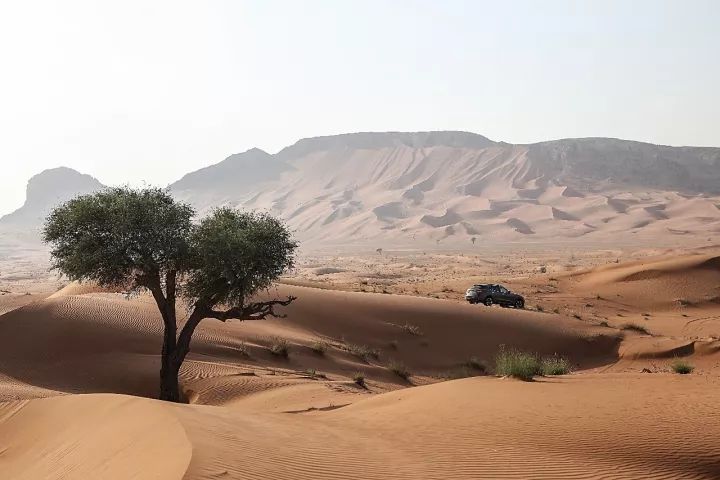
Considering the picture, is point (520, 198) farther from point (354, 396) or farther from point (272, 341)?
point (354, 396)

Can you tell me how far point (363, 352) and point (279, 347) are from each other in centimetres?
393

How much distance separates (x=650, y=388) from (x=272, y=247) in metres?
9.64

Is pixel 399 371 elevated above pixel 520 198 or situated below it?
below

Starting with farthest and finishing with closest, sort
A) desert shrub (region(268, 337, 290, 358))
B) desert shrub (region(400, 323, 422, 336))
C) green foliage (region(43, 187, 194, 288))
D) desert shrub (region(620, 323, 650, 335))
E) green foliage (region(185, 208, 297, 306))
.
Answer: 1. desert shrub (region(620, 323, 650, 335))
2. desert shrub (region(400, 323, 422, 336))
3. desert shrub (region(268, 337, 290, 358))
4. green foliage (region(185, 208, 297, 306))
5. green foliage (region(43, 187, 194, 288))

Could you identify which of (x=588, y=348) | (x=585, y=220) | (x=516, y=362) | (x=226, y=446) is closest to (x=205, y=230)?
(x=516, y=362)

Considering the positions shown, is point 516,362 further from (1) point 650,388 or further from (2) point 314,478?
(2) point 314,478

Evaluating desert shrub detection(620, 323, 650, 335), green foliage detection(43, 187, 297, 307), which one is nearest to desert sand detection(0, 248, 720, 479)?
desert shrub detection(620, 323, 650, 335)

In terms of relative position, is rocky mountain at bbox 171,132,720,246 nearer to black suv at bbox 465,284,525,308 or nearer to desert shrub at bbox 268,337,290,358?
black suv at bbox 465,284,525,308

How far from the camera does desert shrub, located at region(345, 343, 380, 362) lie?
2541 cm

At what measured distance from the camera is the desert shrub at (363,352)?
25.4 meters

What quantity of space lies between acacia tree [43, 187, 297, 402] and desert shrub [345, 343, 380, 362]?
866 cm

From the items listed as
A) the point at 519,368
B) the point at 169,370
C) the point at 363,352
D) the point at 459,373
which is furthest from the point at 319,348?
the point at 519,368

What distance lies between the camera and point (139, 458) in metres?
8.11

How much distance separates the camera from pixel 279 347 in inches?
917
